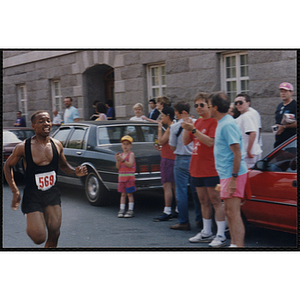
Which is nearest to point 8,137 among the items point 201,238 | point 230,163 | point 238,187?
point 201,238

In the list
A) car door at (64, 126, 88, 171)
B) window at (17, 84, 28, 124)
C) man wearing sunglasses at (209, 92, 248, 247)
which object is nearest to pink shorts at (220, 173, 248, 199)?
man wearing sunglasses at (209, 92, 248, 247)

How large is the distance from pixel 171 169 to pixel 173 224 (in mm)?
783

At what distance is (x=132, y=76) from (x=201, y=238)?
9.43ft

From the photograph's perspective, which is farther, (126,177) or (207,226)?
(126,177)

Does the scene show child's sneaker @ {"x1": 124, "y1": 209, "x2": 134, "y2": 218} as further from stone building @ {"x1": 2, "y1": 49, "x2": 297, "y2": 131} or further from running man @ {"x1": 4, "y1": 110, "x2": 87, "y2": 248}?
stone building @ {"x1": 2, "y1": 49, "x2": 297, "y2": 131}

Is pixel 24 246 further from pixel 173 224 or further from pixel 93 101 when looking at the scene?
pixel 93 101

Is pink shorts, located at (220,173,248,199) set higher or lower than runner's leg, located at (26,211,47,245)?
higher

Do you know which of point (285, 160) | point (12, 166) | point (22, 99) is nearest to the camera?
point (12, 166)

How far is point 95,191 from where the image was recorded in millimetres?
5895

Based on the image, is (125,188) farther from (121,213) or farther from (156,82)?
(156,82)

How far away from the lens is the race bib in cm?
452

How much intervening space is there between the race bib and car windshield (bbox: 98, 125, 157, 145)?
5.71 feet

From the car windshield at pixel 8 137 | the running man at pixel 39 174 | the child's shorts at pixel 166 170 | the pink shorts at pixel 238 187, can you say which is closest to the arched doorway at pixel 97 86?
the car windshield at pixel 8 137

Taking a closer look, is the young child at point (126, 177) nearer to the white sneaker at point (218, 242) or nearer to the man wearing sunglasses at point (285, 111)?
the white sneaker at point (218, 242)
